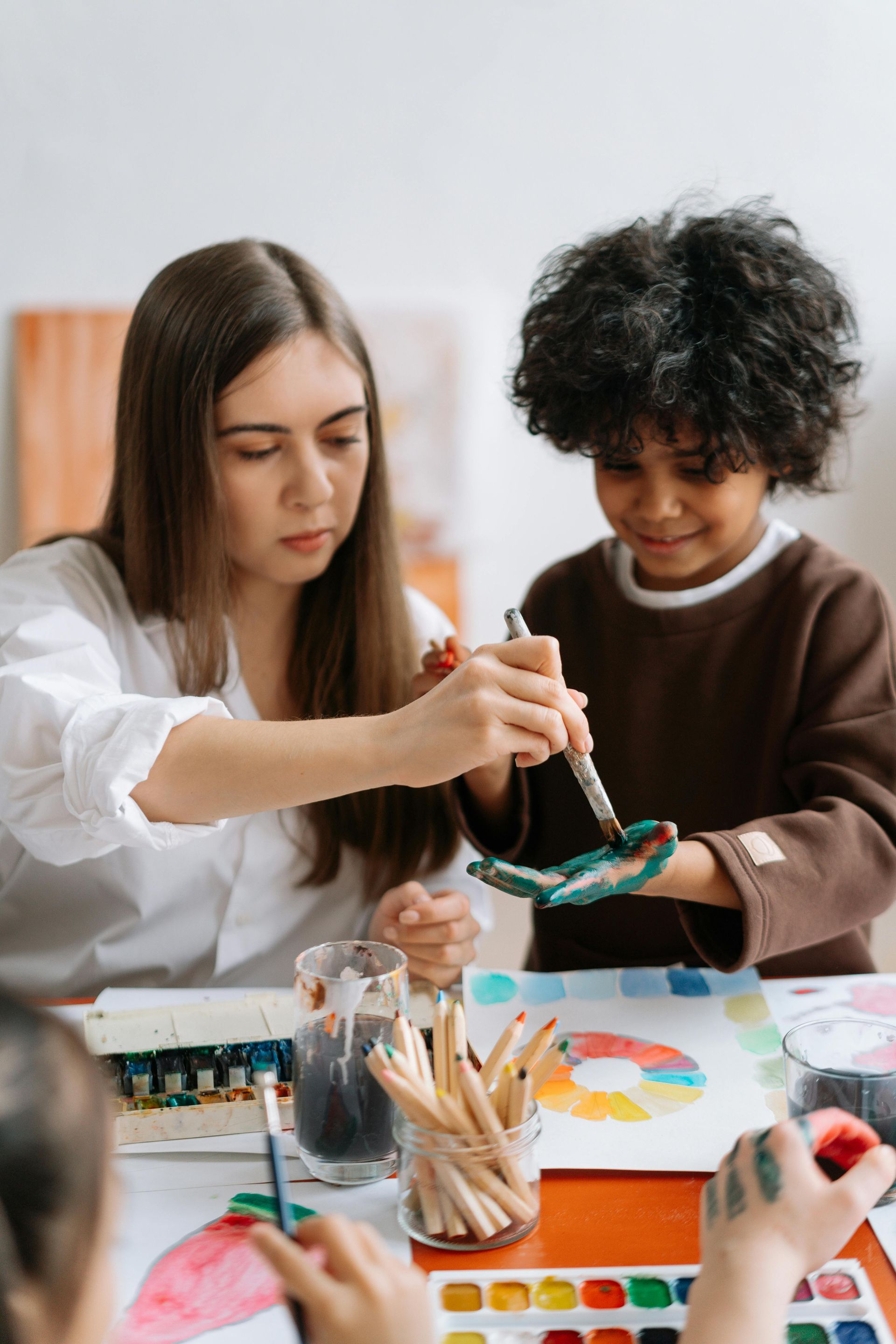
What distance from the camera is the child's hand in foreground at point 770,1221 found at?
532 millimetres

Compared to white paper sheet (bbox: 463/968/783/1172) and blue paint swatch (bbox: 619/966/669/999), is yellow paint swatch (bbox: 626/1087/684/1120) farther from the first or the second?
blue paint swatch (bbox: 619/966/669/999)

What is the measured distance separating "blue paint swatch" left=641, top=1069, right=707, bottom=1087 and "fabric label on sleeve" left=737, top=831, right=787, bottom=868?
0.18m

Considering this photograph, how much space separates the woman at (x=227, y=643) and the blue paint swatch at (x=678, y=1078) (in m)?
0.22

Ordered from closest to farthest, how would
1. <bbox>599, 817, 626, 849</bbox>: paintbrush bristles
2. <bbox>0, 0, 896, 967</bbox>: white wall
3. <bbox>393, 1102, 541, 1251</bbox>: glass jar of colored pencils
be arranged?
<bbox>393, 1102, 541, 1251</bbox>: glass jar of colored pencils, <bbox>599, 817, 626, 849</bbox>: paintbrush bristles, <bbox>0, 0, 896, 967</bbox>: white wall

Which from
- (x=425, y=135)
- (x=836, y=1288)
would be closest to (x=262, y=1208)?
(x=836, y=1288)

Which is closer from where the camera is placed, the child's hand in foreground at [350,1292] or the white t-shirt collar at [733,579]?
the child's hand in foreground at [350,1292]

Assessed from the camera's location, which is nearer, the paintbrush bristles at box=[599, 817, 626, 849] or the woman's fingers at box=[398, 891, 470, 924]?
the paintbrush bristles at box=[599, 817, 626, 849]

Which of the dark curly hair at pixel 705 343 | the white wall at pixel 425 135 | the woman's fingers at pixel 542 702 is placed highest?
the white wall at pixel 425 135

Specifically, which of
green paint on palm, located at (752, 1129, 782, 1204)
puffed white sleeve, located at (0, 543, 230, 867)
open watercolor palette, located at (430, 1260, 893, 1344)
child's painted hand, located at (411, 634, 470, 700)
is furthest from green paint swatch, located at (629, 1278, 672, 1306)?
child's painted hand, located at (411, 634, 470, 700)

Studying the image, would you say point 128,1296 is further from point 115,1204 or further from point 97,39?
point 97,39

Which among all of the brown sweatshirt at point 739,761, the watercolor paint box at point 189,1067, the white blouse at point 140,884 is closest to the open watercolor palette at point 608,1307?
the watercolor paint box at point 189,1067

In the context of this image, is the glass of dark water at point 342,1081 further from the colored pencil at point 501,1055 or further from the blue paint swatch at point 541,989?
the blue paint swatch at point 541,989

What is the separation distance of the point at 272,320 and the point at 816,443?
581 mm

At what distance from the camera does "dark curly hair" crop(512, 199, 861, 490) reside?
41.4 inches
